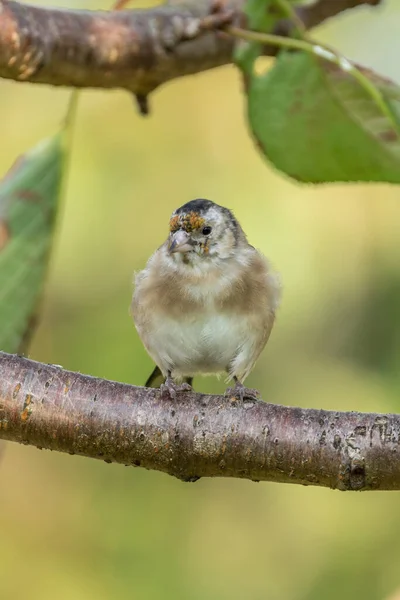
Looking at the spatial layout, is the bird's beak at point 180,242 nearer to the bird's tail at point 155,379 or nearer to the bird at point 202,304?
the bird at point 202,304

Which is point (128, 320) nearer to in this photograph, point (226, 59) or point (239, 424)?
point (226, 59)

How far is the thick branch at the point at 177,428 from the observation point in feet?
6.72

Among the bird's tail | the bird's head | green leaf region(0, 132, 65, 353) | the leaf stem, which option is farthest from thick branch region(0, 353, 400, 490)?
the bird's tail

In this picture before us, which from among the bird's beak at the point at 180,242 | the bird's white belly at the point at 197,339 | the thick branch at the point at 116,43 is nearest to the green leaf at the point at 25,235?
the thick branch at the point at 116,43

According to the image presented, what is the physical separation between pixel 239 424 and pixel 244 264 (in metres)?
1.35

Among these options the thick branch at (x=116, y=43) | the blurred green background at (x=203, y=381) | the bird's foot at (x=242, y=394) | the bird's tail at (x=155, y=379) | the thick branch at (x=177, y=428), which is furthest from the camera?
the blurred green background at (x=203, y=381)

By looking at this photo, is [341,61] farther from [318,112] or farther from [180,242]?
[180,242]

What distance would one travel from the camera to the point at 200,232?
10.9 ft

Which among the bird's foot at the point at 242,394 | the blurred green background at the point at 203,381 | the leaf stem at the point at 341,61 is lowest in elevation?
the blurred green background at the point at 203,381

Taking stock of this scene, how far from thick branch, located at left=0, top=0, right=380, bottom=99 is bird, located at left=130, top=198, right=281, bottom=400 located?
629mm

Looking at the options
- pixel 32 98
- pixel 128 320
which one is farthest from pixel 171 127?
pixel 128 320

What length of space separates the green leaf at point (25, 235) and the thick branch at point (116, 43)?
0.95 feet

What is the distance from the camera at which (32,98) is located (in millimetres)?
4445

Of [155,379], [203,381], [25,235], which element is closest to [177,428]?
[25,235]
